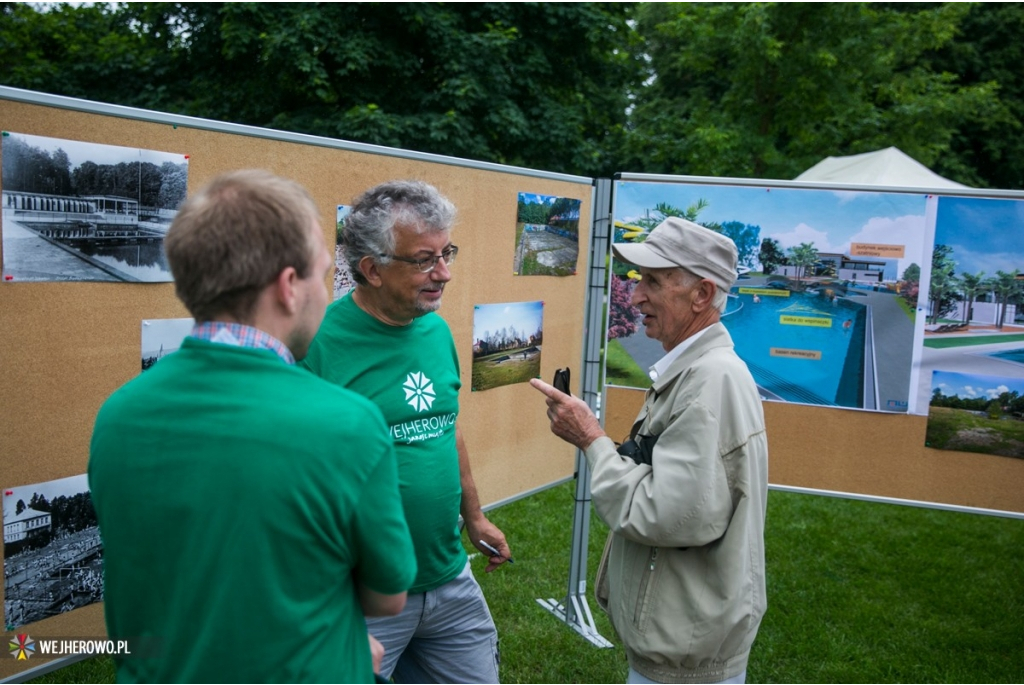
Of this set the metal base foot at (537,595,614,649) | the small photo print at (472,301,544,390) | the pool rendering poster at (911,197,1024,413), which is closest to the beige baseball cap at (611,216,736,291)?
the small photo print at (472,301,544,390)

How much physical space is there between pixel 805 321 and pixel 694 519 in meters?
2.63

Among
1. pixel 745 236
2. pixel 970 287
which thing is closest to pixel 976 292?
pixel 970 287

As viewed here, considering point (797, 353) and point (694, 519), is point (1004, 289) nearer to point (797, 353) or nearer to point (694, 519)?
point (797, 353)

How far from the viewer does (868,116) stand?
13875 millimetres

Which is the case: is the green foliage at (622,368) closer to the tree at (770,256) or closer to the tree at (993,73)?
the tree at (770,256)

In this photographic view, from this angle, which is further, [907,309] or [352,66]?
[352,66]

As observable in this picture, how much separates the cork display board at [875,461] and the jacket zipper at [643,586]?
7.84 feet

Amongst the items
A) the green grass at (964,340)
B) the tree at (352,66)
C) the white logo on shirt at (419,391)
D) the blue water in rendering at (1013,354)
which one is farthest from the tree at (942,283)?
the tree at (352,66)

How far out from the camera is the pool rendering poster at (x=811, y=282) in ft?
13.9

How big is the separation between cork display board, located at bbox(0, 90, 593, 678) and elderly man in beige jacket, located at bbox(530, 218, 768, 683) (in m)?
1.35

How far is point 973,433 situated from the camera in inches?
165

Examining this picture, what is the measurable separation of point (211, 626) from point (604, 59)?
17109 millimetres

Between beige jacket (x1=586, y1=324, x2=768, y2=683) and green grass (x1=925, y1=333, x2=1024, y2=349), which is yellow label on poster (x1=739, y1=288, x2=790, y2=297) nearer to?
green grass (x1=925, y1=333, x2=1024, y2=349)

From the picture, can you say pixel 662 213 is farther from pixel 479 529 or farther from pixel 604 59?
pixel 604 59
